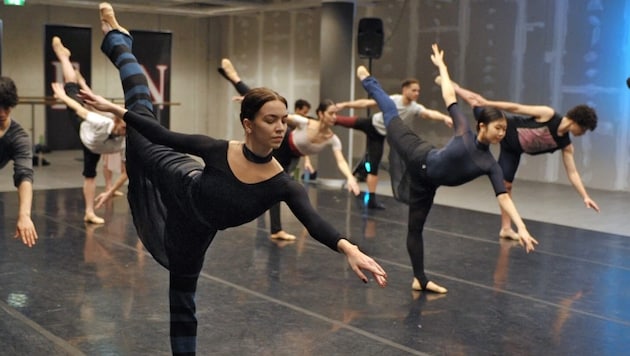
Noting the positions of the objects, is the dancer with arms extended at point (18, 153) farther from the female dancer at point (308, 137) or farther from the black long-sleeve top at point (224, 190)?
the female dancer at point (308, 137)

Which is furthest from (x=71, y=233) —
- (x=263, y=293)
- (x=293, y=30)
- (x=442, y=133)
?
(x=293, y=30)

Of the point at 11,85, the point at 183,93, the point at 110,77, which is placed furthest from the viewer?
the point at 183,93

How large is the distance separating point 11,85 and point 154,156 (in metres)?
0.86

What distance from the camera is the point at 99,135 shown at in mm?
6543

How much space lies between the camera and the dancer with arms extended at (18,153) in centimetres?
362

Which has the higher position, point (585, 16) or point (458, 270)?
point (585, 16)

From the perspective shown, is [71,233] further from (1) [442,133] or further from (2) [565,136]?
(1) [442,133]

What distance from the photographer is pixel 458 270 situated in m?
5.62

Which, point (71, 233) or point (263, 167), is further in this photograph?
point (71, 233)

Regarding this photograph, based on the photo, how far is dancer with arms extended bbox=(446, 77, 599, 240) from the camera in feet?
19.6

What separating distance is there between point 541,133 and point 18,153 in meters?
4.07

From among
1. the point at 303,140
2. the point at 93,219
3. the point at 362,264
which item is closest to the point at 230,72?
the point at 303,140

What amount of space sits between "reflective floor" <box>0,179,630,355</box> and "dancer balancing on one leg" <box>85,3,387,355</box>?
0.77 m

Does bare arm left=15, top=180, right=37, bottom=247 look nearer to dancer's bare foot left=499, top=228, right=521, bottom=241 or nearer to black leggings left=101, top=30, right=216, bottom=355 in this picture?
black leggings left=101, top=30, right=216, bottom=355
